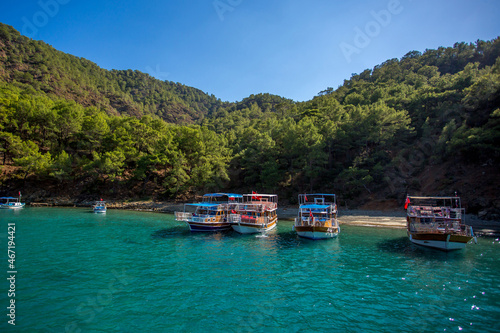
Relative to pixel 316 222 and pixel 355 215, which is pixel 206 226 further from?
pixel 355 215

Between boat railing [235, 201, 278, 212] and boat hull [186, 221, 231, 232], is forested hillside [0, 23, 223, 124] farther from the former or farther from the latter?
boat railing [235, 201, 278, 212]

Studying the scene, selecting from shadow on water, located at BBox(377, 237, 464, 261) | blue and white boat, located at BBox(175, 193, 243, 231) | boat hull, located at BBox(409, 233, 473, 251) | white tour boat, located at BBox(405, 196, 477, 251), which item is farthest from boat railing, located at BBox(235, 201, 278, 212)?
boat hull, located at BBox(409, 233, 473, 251)

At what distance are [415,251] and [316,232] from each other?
31.8 feet

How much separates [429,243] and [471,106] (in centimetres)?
4038

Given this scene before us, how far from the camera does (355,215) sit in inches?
1686

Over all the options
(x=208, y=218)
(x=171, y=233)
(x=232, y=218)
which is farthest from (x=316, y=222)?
(x=171, y=233)

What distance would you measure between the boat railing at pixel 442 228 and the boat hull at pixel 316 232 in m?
8.49

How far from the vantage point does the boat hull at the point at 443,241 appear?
21891 millimetres

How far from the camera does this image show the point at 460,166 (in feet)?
141

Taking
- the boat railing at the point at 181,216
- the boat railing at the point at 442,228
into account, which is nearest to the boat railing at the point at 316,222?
the boat railing at the point at 442,228

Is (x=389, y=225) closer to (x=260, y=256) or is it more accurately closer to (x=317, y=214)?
(x=317, y=214)

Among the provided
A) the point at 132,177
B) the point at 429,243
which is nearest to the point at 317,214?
the point at 429,243

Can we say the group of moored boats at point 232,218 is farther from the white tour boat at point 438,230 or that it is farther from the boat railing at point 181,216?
the white tour boat at point 438,230

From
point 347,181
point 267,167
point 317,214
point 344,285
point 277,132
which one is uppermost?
point 277,132
